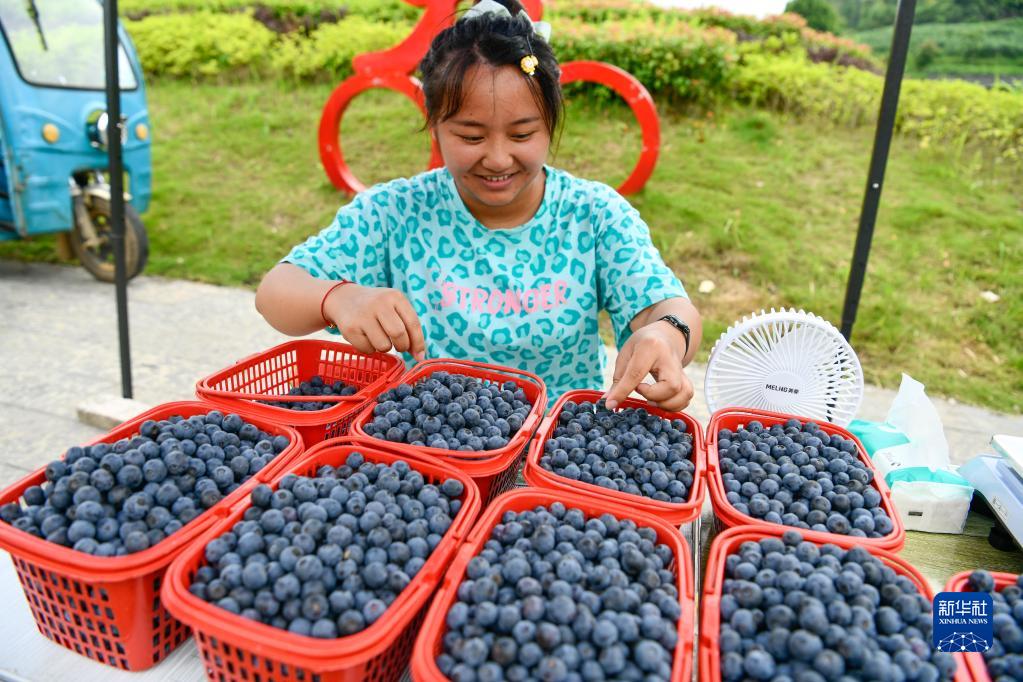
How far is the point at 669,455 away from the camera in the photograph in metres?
1.16

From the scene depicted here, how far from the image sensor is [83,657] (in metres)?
0.96

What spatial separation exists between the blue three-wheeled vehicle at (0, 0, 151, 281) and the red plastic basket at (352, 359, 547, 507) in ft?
11.0

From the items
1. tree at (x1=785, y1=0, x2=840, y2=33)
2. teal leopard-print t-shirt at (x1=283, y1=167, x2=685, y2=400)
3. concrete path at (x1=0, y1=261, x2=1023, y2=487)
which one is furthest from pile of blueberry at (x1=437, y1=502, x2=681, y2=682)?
tree at (x1=785, y1=0, x2=840, y2=33)

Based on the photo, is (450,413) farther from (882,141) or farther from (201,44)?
(201,44)

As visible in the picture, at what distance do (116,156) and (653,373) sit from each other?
2226mm

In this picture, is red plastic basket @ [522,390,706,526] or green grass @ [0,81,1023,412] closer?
red plastic basket @ [522,390,706,526]

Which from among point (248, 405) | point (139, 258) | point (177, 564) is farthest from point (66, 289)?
point (177, 564)

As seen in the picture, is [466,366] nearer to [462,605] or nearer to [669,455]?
[669,455]

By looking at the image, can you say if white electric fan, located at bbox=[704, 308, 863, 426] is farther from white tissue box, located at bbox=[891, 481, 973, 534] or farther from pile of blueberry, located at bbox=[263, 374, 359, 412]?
pile of blueberry, located at bbox=[263, 374, 359, 412]

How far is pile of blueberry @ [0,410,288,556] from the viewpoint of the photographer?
Answer: 2.95 ft

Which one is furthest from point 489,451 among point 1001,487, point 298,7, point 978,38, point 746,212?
point 298,7

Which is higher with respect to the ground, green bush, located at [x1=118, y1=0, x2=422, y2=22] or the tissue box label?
green bush, located at [x1=118, y1=0, x2=422, y2=22]

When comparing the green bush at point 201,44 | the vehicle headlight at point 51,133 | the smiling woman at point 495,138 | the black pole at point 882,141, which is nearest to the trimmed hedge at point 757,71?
the green bush at point 201,44

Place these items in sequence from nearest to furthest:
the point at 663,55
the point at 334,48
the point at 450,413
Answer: the point at 450,413 → the point at 663,55 → the point at 334,48
